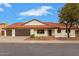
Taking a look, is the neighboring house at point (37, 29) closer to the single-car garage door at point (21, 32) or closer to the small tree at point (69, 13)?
the single-car garage door at point (21, 32)

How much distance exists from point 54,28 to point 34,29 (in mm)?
4179

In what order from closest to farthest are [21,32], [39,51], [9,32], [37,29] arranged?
[39,51]
[37,29]
[21,32]
[9,32]

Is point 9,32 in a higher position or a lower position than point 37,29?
lower

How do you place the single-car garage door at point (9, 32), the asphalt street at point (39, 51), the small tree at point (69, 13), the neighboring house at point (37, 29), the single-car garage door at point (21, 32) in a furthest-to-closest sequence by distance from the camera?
the single-car garage door at point (9, 32) → the single-car garage door at point (21, 32) → the neighboring house at point (37, 29) → the small tree at point (69, 13) → the asphalt street at point (39, 51)

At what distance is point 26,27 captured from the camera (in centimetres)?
5344

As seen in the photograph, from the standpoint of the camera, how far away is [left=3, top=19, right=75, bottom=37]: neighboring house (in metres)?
51.6

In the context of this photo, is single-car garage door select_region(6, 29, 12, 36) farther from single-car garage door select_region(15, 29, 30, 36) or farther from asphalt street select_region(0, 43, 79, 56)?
asphalt street select_region(0, 43, 79, 56)

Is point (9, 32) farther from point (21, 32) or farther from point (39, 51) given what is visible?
point (39, 51)

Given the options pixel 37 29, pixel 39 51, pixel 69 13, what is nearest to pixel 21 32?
pixel 37 29

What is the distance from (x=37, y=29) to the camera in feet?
172

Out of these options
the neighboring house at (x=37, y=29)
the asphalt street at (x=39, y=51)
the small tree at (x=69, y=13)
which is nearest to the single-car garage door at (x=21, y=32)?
the neighboring house at (x=37, y=29)

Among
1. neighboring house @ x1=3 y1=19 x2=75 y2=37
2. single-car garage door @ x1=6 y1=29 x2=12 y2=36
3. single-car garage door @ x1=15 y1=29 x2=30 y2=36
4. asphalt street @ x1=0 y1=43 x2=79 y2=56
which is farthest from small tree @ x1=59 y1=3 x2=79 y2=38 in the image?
asphalt street @ x1=0 y1=43 x2=79 y2=56

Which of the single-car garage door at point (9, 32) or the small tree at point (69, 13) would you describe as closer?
the small tree at point (69, 13)

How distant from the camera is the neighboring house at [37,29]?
51562mm
